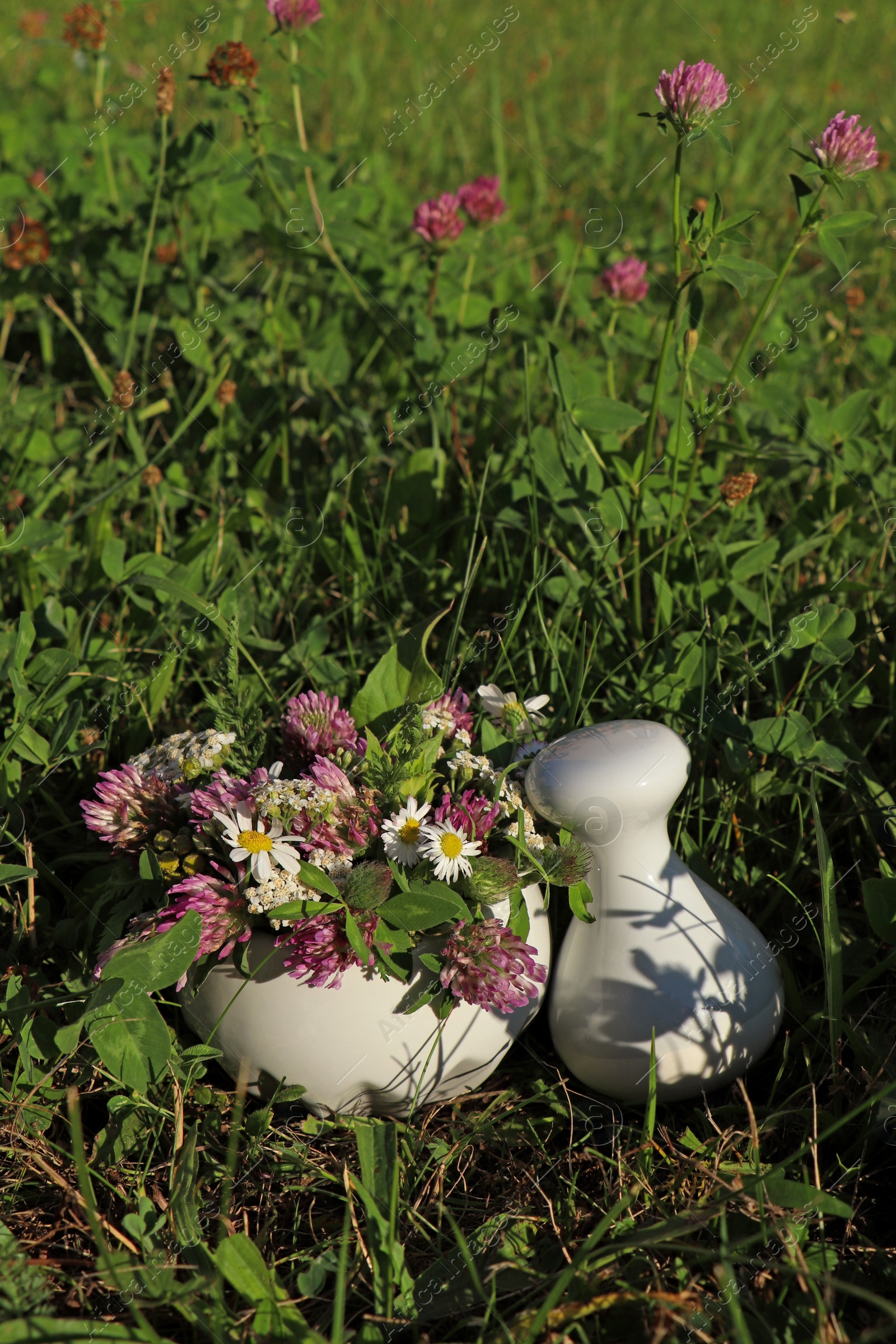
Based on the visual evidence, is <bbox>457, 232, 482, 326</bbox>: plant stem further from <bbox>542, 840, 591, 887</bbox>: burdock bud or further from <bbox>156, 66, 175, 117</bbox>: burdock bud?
<bbox>542, 840, 591, 887</bbox>: burdock bud

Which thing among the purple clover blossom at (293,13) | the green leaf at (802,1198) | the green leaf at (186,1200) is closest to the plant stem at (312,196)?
the purple clover blossom at (293,13)

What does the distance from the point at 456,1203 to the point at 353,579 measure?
3.71 ft

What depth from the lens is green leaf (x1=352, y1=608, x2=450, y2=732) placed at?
154 cm

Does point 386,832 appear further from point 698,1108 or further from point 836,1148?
point 836,1148

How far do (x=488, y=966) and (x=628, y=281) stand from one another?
150cm

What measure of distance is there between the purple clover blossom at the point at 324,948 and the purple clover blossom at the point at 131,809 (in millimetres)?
262

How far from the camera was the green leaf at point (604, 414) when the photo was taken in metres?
1.89

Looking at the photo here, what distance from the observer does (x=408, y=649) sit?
1563 mm

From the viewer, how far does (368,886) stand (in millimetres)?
1277

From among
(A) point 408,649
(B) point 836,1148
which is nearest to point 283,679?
(A) point 408,649

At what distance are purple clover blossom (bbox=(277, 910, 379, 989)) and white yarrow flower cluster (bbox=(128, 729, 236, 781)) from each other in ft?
0.87

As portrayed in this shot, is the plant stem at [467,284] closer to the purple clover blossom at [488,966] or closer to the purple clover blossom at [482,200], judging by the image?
the purple clover blossom at [482,200]

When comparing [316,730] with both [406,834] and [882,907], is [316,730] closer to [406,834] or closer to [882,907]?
[406,834]

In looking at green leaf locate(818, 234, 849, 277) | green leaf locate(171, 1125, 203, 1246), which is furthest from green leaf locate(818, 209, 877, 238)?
green leaf locate(171, 1125, 203, 1246)
